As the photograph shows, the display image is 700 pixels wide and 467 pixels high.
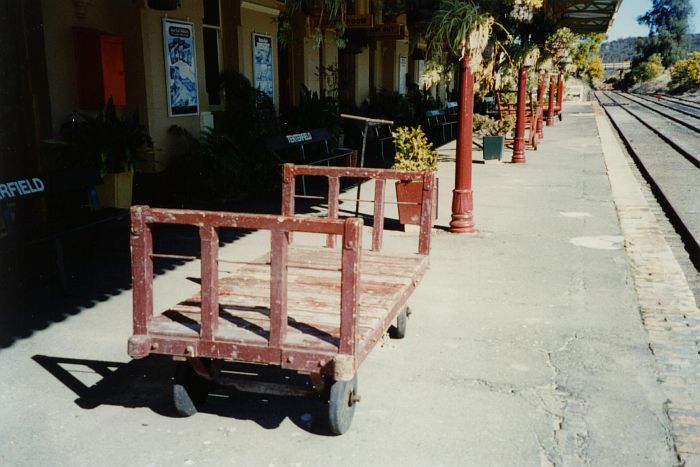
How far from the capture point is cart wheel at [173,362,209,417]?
3.60 meters

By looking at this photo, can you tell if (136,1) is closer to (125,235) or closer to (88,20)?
(88,20)

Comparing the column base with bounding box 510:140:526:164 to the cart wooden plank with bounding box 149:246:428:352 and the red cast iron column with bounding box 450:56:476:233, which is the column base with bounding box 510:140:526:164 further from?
the cart wooden plank with bounding box 149:246:428:352

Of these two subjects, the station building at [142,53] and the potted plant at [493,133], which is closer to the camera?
the station building at [142,53]

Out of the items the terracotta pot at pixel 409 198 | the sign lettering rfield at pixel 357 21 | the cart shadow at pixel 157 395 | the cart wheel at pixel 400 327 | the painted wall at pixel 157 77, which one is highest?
the sign lettering rfield at pixel 357 21

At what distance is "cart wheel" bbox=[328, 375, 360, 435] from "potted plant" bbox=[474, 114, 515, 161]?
12.2 m

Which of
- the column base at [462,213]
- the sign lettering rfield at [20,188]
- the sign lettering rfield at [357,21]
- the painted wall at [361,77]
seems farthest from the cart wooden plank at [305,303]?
the painted wall at [361,77]

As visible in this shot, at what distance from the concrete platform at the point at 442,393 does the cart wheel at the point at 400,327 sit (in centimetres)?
6

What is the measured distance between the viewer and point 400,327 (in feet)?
15.6

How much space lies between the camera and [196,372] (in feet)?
12.0

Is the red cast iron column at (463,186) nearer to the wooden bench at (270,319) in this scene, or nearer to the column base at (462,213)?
the column base at (462,213)

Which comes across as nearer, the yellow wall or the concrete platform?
the concrete platform

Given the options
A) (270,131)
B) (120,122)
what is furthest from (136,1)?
(270,131)

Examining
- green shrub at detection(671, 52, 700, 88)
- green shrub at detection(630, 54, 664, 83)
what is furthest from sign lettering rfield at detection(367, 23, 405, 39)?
green shrub at detection(630, 54, 664, 83)

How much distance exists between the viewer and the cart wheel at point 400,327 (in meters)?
4.73
